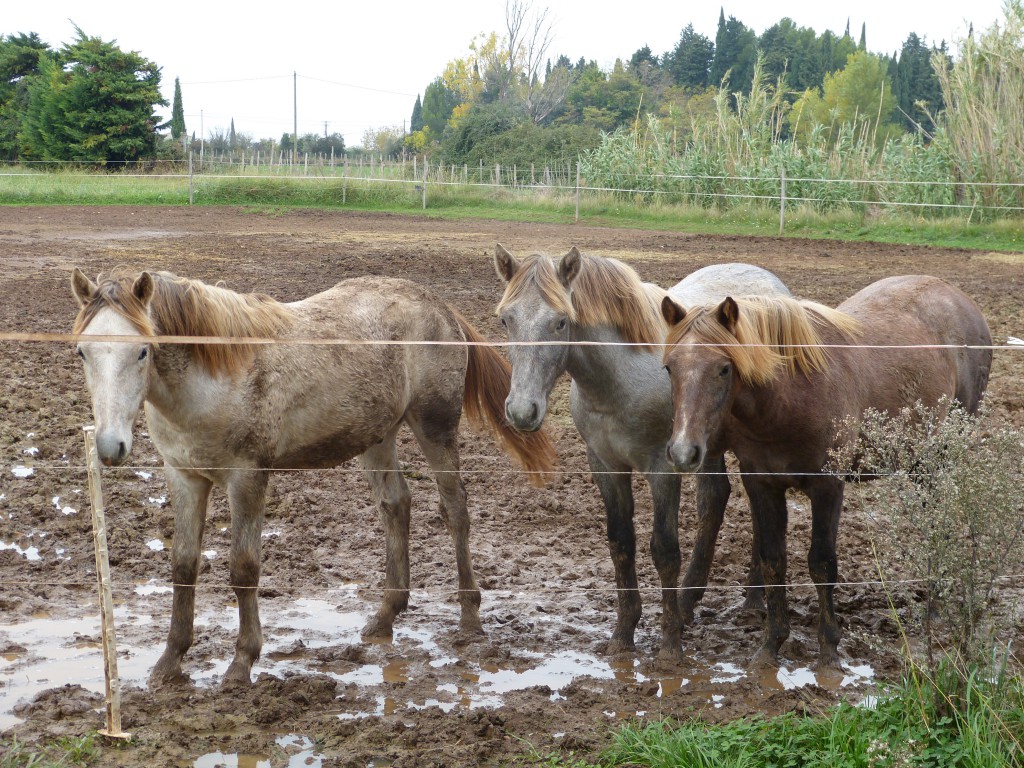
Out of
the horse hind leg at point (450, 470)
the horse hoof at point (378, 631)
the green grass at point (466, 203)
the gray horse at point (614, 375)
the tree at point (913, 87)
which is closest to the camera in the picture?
the gray horse at point (614, 375)

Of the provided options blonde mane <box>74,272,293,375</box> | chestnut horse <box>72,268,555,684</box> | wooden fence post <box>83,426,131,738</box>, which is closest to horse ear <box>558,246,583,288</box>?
chestnut horse <box>72,268,555,684</box>

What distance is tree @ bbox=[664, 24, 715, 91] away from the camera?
228 feet

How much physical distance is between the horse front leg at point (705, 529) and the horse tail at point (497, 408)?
894 mm

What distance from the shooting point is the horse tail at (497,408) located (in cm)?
530

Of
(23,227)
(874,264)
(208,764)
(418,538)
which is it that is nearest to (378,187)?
(23,227)

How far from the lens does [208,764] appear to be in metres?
3.44

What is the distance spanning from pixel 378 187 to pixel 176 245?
1167cm

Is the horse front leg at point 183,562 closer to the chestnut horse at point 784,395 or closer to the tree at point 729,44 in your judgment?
the chestnut horse at point 784,395

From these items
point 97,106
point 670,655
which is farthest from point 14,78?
point 670,655

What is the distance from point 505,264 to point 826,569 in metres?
1.99

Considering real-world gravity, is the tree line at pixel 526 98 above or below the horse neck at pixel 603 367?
above

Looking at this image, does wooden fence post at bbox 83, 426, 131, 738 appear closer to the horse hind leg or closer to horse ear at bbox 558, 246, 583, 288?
the horse hind leg

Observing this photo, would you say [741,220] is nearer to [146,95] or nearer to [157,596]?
[157,596]

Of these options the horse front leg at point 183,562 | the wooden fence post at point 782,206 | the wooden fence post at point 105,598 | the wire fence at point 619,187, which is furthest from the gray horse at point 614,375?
the wooden fence post at point 782,206
